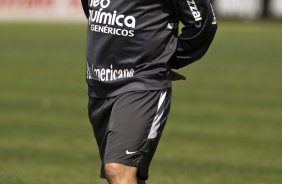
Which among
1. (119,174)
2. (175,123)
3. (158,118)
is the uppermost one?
(158,118)

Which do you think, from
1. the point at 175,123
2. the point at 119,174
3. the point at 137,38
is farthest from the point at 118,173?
the point at 175,123

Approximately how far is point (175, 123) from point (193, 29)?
7.41 metres

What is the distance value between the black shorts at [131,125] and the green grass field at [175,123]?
3109 mm

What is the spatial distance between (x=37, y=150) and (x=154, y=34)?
528cm

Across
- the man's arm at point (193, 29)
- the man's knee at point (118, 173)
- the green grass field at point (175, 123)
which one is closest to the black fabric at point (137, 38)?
the man's arm at point (193, 29)

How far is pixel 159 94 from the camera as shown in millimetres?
7188

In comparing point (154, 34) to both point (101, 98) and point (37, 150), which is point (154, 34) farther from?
point (37, 150)

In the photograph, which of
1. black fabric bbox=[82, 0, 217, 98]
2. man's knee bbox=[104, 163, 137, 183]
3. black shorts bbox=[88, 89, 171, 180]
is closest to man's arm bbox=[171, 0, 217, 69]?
black fabric bbox=[82, 0, 217, 98]

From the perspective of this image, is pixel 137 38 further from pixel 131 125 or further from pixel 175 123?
pixel 175 123

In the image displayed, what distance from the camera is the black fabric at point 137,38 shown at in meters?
7.11

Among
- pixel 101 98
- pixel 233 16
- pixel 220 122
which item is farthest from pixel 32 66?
pixel 233 16

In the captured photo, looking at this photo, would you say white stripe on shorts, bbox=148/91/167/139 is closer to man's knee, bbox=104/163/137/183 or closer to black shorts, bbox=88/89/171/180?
black shorts, bbox=88/89/171/180

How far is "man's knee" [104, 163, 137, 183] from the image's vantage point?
6.87 metres

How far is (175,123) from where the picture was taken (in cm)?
1463
